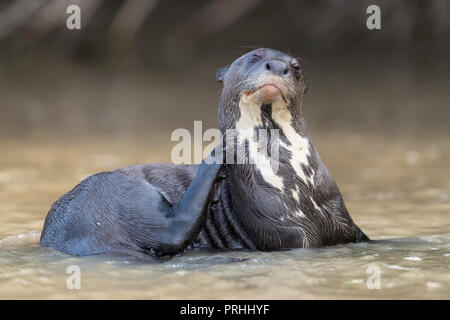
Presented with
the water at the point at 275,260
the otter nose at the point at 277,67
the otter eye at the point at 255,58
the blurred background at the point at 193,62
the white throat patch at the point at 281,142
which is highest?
the blurred background at the point at 193,62

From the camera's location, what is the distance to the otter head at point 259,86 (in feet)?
11.9

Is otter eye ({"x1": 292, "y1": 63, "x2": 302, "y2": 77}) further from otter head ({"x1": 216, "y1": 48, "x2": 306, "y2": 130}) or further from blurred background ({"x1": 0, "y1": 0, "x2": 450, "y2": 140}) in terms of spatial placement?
blurred background ({"x1": 0, "y1": 0, "x2": 450, "y2": 140})

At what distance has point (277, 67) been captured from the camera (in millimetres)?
3652

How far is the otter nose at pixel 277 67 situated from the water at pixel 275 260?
0.78m

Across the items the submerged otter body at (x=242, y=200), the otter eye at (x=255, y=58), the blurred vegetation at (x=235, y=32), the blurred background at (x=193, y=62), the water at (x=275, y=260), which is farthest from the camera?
the blurred vegetation at (x=235, y=32)

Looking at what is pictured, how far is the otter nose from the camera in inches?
143

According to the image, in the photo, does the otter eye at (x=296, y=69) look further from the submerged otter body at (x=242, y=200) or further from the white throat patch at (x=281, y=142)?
the white throat patch at (x=281, y=142)

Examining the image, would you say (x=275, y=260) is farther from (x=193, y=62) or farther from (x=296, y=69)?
(x=193, y=62)

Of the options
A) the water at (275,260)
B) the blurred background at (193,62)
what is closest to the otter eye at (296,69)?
the water at (275,260)

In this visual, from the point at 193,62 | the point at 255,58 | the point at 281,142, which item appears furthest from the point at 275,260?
the point at 193,62

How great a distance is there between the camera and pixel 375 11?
11.7 meters

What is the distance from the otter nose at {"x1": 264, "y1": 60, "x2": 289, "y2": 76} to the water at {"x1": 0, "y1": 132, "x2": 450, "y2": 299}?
780mm

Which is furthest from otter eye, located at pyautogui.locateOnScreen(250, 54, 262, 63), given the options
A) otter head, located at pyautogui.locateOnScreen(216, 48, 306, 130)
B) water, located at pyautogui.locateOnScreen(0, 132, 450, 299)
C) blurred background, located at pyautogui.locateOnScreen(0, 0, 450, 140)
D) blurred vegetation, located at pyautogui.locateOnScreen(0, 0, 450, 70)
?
blurred vegetation, located at pyautogui.locateOnScreen(0, 0, 450, 70)

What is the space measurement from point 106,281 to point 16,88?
750 centimetres
